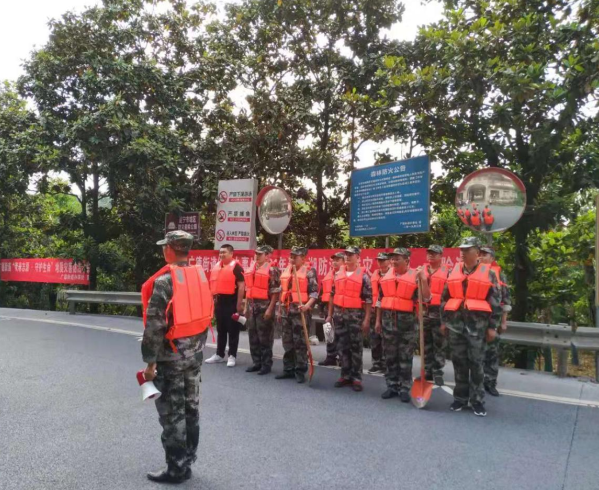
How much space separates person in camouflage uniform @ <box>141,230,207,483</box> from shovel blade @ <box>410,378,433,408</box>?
2.81m

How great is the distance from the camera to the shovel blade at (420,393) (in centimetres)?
558

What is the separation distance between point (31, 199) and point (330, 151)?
529 inches

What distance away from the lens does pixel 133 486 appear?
3.51 m

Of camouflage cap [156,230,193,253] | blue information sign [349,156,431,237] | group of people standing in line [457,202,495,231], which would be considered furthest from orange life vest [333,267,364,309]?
camouflage cap [156,230,193,253]

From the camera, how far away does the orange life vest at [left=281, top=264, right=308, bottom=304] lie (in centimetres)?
704

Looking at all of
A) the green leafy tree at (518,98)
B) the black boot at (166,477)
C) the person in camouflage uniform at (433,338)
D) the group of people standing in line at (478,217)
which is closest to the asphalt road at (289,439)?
the black boot at (166,477)

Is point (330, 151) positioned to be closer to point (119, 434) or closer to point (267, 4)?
point (267, 4)

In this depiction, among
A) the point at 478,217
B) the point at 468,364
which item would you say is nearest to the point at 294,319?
the point at 468,364

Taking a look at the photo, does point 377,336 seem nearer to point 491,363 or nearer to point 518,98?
point 491,363

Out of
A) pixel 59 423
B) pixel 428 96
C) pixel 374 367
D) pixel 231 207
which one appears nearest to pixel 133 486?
pixel 59 423

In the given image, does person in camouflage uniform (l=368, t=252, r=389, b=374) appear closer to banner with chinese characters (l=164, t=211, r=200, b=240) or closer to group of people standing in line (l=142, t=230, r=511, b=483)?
group of people standing in line (l=142, t=230, r=511, b=483)

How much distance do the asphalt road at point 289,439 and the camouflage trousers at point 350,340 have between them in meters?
0.30

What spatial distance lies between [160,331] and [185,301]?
27 cm

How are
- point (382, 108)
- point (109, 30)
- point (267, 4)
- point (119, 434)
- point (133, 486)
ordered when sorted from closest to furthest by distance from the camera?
point (133, 486) < point (119, 434) < point (382, 108) < point (267, 4) < point (109, 30)
